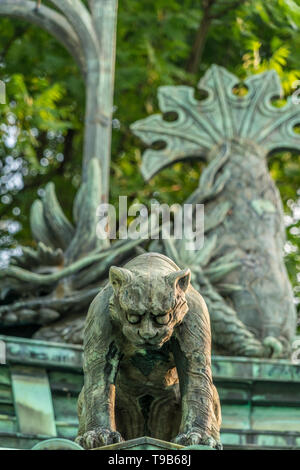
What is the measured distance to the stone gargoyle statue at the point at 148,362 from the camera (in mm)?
6578

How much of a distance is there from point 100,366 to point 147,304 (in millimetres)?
584

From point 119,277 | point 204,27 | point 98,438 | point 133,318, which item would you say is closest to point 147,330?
point 133,318

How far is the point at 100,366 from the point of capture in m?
6.88

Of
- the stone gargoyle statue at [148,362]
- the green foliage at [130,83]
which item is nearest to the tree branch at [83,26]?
the green foliage at [130,83]

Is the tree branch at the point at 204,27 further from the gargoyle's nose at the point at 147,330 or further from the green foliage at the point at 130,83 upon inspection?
the gargoyle's nose at the point at 147,330

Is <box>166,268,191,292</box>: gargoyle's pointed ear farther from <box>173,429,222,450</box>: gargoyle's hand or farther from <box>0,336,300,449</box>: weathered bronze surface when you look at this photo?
<box>0,336,300,449</box>: weathered bronze surface

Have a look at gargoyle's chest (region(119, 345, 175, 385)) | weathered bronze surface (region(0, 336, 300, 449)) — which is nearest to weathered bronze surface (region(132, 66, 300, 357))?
weathered bronze surface (region(0, 336, 300, 449))

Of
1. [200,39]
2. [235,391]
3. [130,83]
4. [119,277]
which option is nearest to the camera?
[119,277]

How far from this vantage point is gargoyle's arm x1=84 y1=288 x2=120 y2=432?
681 centimetres

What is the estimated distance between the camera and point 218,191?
12492 mm

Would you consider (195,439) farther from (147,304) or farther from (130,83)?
(130,83)

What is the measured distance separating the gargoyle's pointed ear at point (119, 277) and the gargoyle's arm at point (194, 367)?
0.47m

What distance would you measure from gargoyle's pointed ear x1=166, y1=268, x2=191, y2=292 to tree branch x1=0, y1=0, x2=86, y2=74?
7.10 metres
